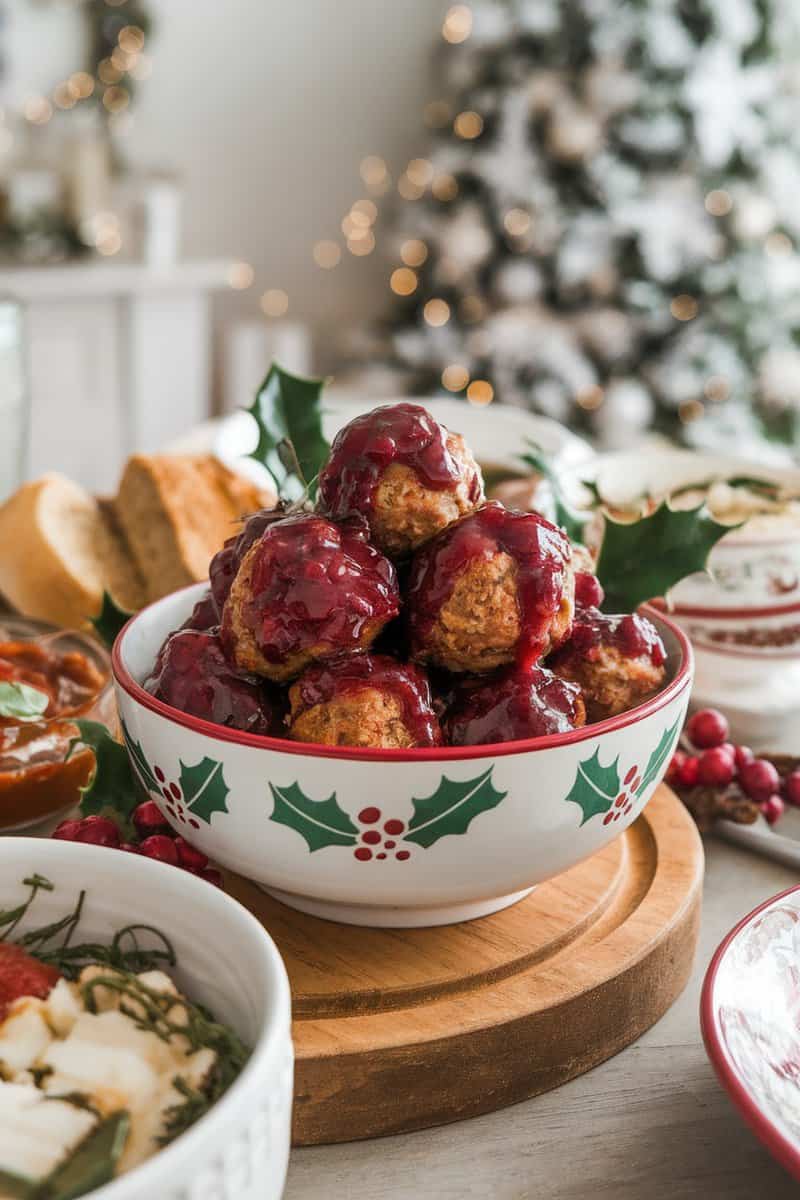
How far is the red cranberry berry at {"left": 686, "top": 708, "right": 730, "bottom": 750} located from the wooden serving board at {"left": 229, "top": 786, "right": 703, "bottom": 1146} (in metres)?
0.20

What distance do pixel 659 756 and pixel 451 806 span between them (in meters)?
0.16

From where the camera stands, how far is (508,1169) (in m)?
0.66

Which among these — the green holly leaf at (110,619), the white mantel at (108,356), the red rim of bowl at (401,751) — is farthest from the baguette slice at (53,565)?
the white mantel at (108,356)

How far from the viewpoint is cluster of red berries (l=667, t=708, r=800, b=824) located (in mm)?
998

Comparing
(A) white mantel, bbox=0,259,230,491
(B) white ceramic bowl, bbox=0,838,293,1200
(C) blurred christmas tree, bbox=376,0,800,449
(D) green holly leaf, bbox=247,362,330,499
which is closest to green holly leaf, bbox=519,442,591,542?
(D) green holly leaf, bbox=247,362,330,499

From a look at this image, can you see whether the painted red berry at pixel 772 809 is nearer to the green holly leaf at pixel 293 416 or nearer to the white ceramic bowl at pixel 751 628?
the white ceramic bowl at pixel 751 628

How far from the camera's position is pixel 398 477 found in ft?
2.35

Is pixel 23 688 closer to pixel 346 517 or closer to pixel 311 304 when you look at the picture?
pixel 346 517

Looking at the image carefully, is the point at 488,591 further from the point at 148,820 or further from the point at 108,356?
the point at 108,356

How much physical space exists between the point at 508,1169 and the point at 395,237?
369 cm

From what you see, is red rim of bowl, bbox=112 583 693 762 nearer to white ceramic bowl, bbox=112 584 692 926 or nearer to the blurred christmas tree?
white ceramic bowl, bbox=112 584 692 926

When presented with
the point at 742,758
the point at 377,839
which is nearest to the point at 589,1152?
the point at 377,839

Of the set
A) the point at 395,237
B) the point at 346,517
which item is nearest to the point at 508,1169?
the point at 346,517

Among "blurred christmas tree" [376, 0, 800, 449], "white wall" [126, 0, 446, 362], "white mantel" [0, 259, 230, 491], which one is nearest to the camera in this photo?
"blurred christmas tree" [376, 0, 800, 449]
